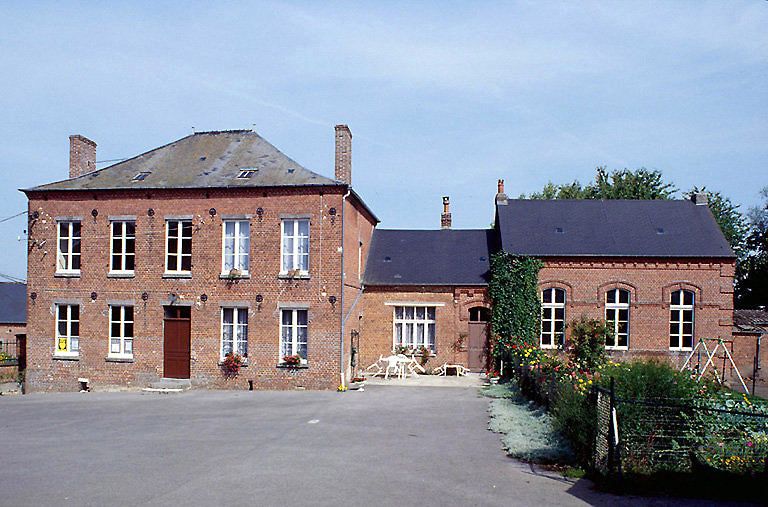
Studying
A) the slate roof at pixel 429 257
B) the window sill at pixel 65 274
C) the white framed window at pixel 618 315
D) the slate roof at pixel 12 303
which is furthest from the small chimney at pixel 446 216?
the slate roof at pixel 12 303

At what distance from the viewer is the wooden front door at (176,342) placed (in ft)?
77.3

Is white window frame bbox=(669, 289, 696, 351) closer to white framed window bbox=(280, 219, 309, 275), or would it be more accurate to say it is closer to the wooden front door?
white framed window bbox=(280, 219, 309, 275)

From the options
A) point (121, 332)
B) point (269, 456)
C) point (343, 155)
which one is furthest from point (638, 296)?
point (121, 332)

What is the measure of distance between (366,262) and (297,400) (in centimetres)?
909

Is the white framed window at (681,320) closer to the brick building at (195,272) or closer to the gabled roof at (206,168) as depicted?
the brick building at (195,272)

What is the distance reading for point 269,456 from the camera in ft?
39.4

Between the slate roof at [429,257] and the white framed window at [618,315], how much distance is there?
15.5 feet

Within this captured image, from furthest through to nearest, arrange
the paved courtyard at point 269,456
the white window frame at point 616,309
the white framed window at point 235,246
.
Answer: the white window frame at point 616,309 → the white framed window at point 235,246 → the paved courtyard at point 269,456

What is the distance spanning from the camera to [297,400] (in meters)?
20.2

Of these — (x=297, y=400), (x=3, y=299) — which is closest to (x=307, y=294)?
(x=297, y=400)

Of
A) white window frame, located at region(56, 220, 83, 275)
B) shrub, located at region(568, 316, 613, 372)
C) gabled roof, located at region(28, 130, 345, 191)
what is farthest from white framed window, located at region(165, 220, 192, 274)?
shrub, located at region(568, 316, 613, 372)

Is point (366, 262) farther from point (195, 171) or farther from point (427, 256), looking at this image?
point (195, 171)

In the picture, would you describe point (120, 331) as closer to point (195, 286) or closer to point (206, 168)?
point (195, 286)

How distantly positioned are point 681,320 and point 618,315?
228cm
